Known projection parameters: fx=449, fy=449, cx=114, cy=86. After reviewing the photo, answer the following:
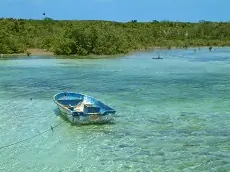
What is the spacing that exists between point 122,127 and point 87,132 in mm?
1594

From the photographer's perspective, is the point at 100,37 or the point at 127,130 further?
the point at 100,37

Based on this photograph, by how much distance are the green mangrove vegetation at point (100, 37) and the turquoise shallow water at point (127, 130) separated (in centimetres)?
3072

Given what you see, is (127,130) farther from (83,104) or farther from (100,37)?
(100,37)

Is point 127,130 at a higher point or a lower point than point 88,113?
lower

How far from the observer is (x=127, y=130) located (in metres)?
18.5

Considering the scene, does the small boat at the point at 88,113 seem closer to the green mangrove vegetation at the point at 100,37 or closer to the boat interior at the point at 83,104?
the boat interior at the point at 83,104

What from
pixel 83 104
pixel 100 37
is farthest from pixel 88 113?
pixel 100 37

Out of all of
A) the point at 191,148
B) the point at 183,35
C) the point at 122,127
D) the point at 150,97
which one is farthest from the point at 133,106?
the point at 183,35

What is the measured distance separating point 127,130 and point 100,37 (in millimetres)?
47328

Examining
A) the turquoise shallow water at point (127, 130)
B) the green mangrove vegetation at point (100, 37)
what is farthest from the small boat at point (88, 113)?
the green mangrove vegetation at point (100, 37)

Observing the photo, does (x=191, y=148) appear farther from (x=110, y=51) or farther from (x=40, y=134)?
(x=110, y=51)

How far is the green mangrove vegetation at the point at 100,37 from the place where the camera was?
65125 millimetres

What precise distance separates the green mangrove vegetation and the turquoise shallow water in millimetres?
30718

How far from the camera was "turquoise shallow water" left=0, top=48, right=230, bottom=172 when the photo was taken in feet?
47.4
